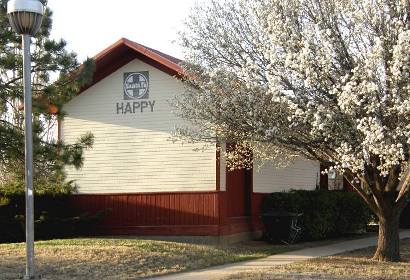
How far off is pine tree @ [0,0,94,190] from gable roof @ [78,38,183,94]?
199 centimetres

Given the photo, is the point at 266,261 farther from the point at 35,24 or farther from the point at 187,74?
the point at 35,24

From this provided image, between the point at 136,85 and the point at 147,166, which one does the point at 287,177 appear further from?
the point at 136,85

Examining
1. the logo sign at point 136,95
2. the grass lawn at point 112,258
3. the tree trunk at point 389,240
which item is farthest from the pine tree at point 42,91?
the tree trunk at point 389,240

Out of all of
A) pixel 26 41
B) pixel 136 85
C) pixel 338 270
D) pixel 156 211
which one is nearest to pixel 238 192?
pixel 156 211

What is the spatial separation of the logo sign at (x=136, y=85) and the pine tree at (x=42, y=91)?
295 centimetres

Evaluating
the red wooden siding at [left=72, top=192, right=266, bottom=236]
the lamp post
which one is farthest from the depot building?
the lamp post

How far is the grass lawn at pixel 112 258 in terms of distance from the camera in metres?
12.3

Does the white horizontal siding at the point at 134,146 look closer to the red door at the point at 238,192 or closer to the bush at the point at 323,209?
the red door at the point at 238,192

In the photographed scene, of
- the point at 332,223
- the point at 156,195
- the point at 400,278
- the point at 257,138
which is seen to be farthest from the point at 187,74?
the point at 332,223

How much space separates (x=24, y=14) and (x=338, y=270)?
748cm

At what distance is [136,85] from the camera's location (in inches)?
738

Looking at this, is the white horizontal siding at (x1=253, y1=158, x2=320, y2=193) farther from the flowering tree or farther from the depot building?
the flowering tree

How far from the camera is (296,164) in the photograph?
2238cm

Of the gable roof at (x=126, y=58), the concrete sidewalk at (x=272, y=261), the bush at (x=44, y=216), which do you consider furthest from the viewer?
the bush at (x=44, y=216)
